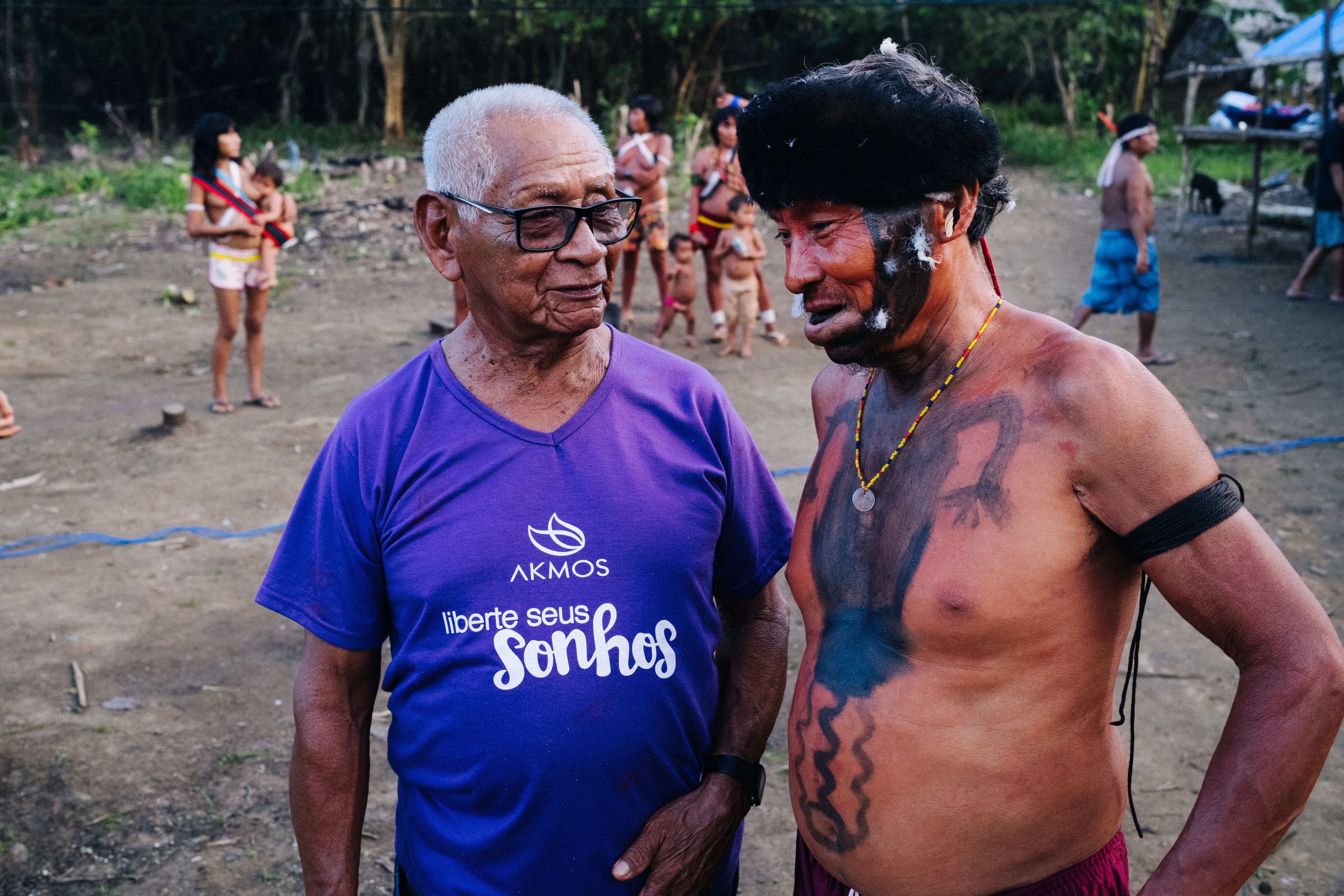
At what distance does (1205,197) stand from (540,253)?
16479 millimetres

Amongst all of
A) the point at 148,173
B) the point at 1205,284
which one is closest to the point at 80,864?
the point at 1205,284

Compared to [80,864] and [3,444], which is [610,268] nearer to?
[80,864]

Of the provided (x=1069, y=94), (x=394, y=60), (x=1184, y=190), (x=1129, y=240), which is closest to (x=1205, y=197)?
(x=1184, y=190)

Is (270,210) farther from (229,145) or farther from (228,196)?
(229,145)

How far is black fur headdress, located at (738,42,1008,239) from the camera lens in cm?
167

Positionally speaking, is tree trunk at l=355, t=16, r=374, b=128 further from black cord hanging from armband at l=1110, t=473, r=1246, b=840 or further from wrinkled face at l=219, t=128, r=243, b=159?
black cord hanging from armband at l=1110, t=473, r=1246, b=840

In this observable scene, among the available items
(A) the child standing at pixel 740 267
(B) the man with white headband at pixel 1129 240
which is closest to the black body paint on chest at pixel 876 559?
(A) the child standing at pixel 740 267

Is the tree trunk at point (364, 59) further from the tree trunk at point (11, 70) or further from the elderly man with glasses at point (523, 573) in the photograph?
the elderly man with glasses at point (523, 573)

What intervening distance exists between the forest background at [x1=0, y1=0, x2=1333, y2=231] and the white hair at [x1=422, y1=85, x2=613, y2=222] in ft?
61.2

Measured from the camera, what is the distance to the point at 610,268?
2025 mm

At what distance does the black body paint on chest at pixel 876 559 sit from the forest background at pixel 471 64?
1887 cm

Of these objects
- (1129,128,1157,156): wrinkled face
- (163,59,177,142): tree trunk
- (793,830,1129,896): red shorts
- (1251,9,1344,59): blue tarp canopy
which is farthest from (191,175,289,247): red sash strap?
(163,59,177,142): tree trunk

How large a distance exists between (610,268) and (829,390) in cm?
53

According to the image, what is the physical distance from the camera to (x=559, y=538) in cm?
179
